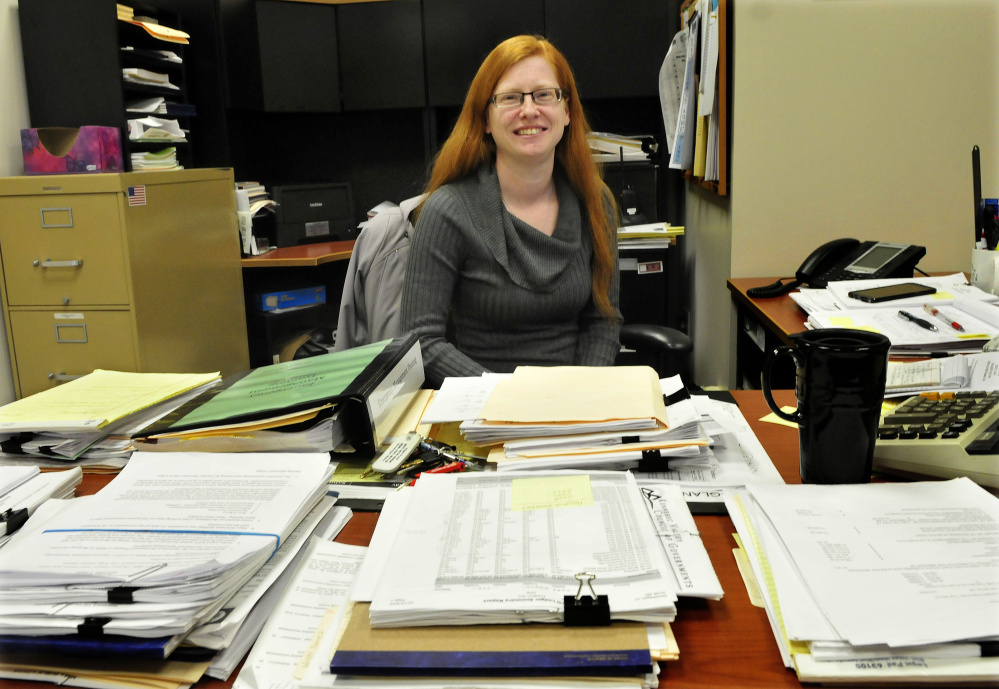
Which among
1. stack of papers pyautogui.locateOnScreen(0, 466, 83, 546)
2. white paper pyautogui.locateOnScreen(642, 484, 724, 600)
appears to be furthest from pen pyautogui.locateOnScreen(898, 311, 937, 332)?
stack of papers pyautogui.locateOnScreen(0, 466, 83, 546)

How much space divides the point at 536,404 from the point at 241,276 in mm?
2655

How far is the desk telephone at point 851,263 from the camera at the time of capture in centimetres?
192

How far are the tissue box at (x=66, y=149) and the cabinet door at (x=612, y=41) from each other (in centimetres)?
196

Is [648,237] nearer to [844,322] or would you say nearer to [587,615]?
[844,322]

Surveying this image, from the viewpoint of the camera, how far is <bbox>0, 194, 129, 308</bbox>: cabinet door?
8.14 feet

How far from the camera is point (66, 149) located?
2.66m

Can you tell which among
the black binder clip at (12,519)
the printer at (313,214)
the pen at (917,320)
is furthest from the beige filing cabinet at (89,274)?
the pen at (917,320)

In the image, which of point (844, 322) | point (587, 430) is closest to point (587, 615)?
point (587, 430)

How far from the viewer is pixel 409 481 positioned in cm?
87

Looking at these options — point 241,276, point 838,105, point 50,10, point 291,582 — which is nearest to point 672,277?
point 838,105

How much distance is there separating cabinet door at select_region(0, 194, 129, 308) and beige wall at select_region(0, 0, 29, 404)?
0.95 feet

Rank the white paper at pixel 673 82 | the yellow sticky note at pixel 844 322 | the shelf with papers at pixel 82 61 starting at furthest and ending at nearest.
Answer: the white paper at pixel 673 82 < the shelf with papers at pixel 82 61 < the yellow sticky note at pixel 844 322

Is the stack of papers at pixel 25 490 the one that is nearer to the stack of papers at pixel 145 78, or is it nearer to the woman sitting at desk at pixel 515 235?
the woman sitting at desk at pixel 515 235

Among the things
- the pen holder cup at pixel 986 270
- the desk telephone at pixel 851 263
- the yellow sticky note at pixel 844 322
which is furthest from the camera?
the desk telephone at pixel 851 263
